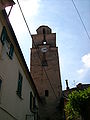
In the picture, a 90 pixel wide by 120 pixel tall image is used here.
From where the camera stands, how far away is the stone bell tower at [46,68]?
2256cm

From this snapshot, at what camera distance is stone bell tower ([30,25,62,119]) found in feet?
74.0

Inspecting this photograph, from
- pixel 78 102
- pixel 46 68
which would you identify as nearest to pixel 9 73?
pixel 78 102

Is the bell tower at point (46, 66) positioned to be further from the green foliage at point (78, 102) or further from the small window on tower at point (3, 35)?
the small window on tower at point (3, 35)

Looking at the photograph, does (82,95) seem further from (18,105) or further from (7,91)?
(7,91)

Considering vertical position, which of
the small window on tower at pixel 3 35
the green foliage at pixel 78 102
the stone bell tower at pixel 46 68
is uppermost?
the stone bell tower at pixel 46 68

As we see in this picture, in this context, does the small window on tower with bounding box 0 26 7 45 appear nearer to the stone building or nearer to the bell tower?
the stone building

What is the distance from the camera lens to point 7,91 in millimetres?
8867

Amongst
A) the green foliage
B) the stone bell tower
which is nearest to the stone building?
the green foliage

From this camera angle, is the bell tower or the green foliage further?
the bell tower

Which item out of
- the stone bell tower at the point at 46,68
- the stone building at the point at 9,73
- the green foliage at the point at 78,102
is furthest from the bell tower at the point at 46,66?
the stone building at the point at 9,73

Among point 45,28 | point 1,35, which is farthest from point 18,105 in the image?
point 45,28

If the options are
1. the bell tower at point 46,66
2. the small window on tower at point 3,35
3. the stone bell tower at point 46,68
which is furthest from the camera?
the bell tower at point 46,66

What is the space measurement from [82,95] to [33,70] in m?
12.4

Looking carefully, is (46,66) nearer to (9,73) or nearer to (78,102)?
(78,102)
